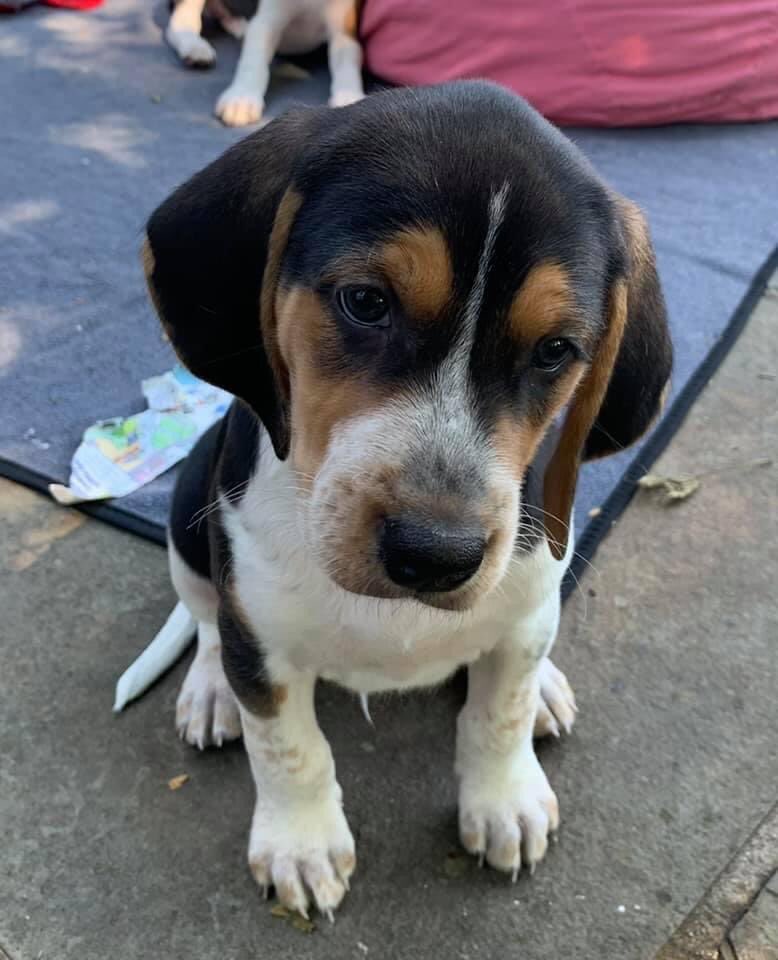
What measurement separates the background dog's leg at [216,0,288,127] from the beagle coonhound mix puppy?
432cm

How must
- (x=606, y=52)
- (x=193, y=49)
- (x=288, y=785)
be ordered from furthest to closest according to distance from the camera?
(x=193, y=49) < (x=606, y=52) < (x=288, y=785)

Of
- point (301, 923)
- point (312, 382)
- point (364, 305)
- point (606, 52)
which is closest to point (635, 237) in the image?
point (364, 305)

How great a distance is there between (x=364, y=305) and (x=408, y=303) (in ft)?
0.34

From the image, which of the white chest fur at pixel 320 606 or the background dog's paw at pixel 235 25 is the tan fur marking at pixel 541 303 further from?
the background dog's paw at pixel 235 25

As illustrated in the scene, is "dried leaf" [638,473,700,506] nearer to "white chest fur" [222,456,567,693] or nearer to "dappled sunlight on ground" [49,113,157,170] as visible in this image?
"white chest fur" [222,456,567,693]

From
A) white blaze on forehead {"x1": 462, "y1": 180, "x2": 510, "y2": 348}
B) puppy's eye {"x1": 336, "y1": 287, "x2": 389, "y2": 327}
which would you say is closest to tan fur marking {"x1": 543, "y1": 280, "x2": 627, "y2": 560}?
white blaze on forehead {"x1": 462, "y1": 180, "x2": 510, "y2": 348}

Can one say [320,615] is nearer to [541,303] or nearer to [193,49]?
[541,303]

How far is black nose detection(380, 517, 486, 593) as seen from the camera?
1.83 metres

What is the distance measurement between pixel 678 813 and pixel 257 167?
2.06m

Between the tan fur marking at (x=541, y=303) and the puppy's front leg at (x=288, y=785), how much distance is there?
968 millimetres

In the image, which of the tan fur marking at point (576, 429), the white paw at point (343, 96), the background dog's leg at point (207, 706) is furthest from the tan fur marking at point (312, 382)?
the white paw at point (343, 96)

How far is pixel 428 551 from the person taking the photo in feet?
6.01

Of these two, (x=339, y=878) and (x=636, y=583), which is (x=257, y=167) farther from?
(x=636, y=583)

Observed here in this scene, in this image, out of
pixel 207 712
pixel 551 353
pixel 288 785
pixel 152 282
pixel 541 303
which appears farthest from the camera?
pixel 207 712
